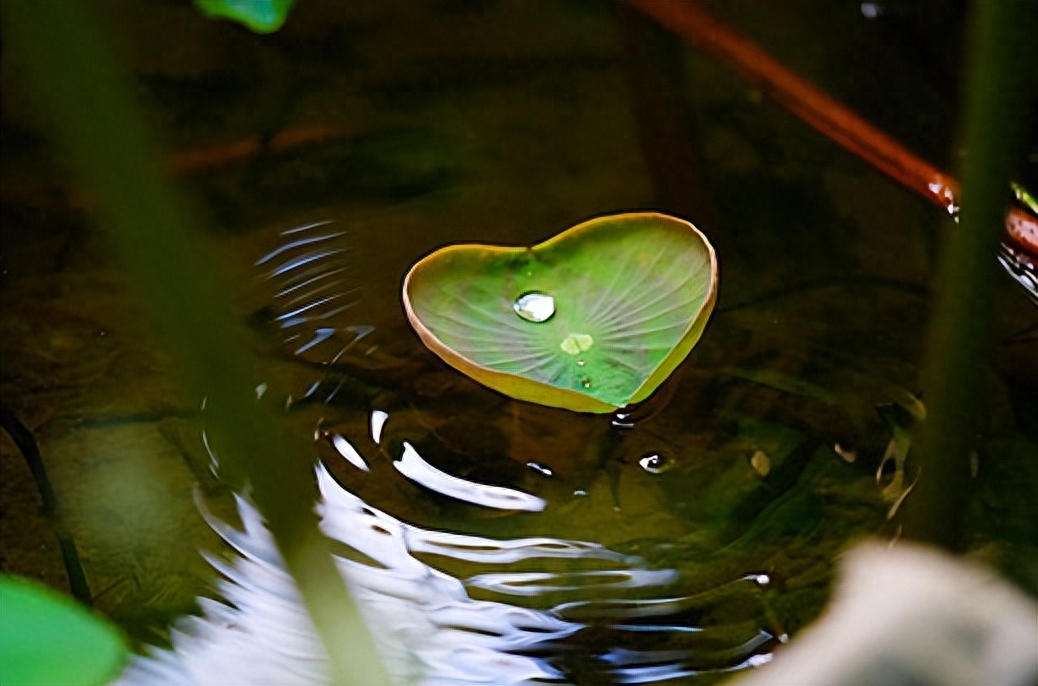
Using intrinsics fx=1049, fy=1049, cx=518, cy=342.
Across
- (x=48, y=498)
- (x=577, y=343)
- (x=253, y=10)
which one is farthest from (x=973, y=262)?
(x=48, y=498)

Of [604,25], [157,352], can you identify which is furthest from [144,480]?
[604,25]

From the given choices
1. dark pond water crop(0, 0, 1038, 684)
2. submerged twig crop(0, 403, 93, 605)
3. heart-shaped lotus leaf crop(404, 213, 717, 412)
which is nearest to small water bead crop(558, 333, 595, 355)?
heart-shaped lotus leaf crop(404, 213, 717, 412)

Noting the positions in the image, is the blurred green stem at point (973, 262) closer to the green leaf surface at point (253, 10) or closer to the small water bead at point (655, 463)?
the small water bead at point (655, 463)

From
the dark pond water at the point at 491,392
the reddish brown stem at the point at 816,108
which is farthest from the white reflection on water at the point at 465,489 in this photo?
the reddish brown stem at the point at 816,108

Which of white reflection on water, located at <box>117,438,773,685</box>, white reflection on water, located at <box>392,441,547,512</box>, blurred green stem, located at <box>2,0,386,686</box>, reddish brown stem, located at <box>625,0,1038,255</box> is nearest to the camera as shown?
blurred green stem, located at <box>2,0,386,686</box>

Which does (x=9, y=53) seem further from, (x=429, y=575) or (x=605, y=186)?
(x=429, y=575)

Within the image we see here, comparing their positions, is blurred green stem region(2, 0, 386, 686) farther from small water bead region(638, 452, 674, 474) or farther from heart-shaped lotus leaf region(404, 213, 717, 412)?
small water bead region(638, 452, 674, 474)
